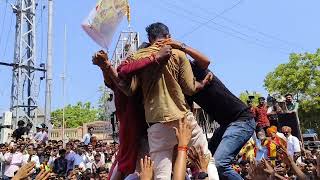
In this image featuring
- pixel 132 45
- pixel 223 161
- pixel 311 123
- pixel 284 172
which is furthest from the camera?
pixel 311 123

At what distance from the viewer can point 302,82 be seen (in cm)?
3822

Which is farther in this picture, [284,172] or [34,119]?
[34,119]

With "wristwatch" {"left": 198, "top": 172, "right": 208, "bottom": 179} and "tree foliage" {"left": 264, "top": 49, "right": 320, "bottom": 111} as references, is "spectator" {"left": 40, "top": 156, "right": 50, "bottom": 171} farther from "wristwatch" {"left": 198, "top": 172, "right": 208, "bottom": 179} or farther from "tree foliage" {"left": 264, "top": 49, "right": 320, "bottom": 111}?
"tree foliage" {"left": 264, "top": 49, "right": 320, "bottom": 111}

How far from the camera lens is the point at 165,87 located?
14.6 ft

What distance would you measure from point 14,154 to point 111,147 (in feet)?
11.5

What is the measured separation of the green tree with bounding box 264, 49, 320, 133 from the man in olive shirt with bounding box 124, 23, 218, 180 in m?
Result: 34.0

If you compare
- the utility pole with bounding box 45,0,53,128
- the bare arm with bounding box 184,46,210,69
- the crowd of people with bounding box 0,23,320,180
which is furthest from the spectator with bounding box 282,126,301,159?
the utility pole with bounding box 45,0,53,128

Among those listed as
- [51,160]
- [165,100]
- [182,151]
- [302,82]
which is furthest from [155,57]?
[302,82]

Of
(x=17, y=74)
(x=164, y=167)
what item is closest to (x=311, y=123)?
(x=17, y=74)

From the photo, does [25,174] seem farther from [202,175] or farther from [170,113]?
[170,113]

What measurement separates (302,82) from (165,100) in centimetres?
3549

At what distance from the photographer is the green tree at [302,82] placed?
123ft

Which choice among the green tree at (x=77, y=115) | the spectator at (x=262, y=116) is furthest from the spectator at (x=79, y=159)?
the green tree at (x=77, y=115)

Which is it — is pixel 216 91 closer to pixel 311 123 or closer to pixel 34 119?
pixel 34 119
